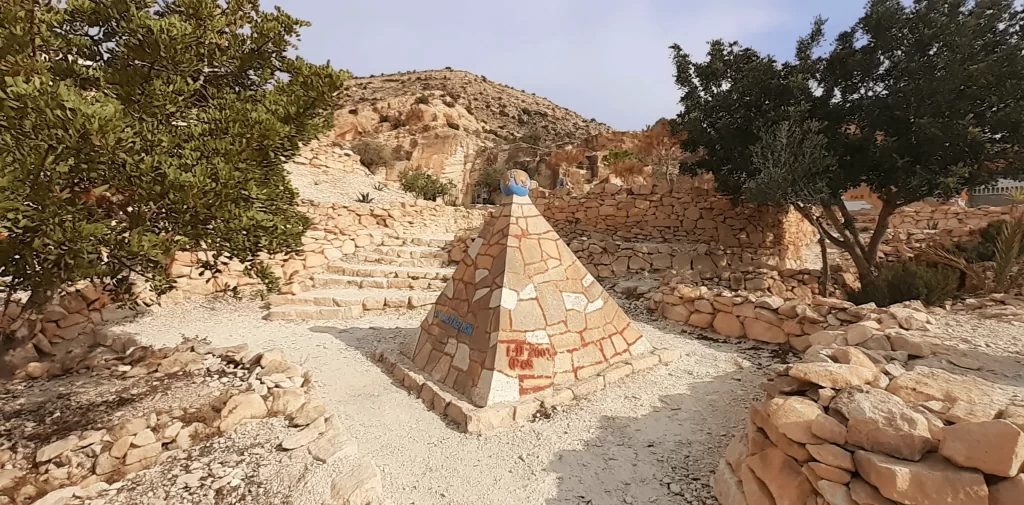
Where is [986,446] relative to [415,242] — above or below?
below

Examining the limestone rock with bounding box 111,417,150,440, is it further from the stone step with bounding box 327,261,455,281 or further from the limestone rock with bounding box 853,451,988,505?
the stone step with bounding box 327,261,455,281

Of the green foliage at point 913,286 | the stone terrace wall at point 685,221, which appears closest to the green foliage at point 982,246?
the green foliage at point 913,286

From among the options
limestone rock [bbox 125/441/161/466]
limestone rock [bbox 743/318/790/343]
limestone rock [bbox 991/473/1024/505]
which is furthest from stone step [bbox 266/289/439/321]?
limestone rock [bbox 991/473/1024/505]

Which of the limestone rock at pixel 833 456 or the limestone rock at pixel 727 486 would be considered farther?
the limestone rock at pixel 727 486

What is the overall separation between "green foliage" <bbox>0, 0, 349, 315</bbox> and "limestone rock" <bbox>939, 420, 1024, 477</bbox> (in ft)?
15.5

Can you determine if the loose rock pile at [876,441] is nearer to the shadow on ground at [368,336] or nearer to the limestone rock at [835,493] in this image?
the limestone rock at [835,493]

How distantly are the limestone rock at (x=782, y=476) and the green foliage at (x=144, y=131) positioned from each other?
4.17m

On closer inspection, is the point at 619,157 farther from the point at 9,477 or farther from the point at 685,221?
the point at 9,477

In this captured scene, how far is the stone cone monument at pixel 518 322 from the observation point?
3.98 metres

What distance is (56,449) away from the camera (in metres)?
3.54

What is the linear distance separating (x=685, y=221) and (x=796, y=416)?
966 cm

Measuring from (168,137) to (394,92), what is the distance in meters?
32.5

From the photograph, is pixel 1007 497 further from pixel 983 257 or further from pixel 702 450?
pixel 983 257

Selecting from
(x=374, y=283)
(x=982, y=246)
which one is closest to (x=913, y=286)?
(x=982, y=246)
